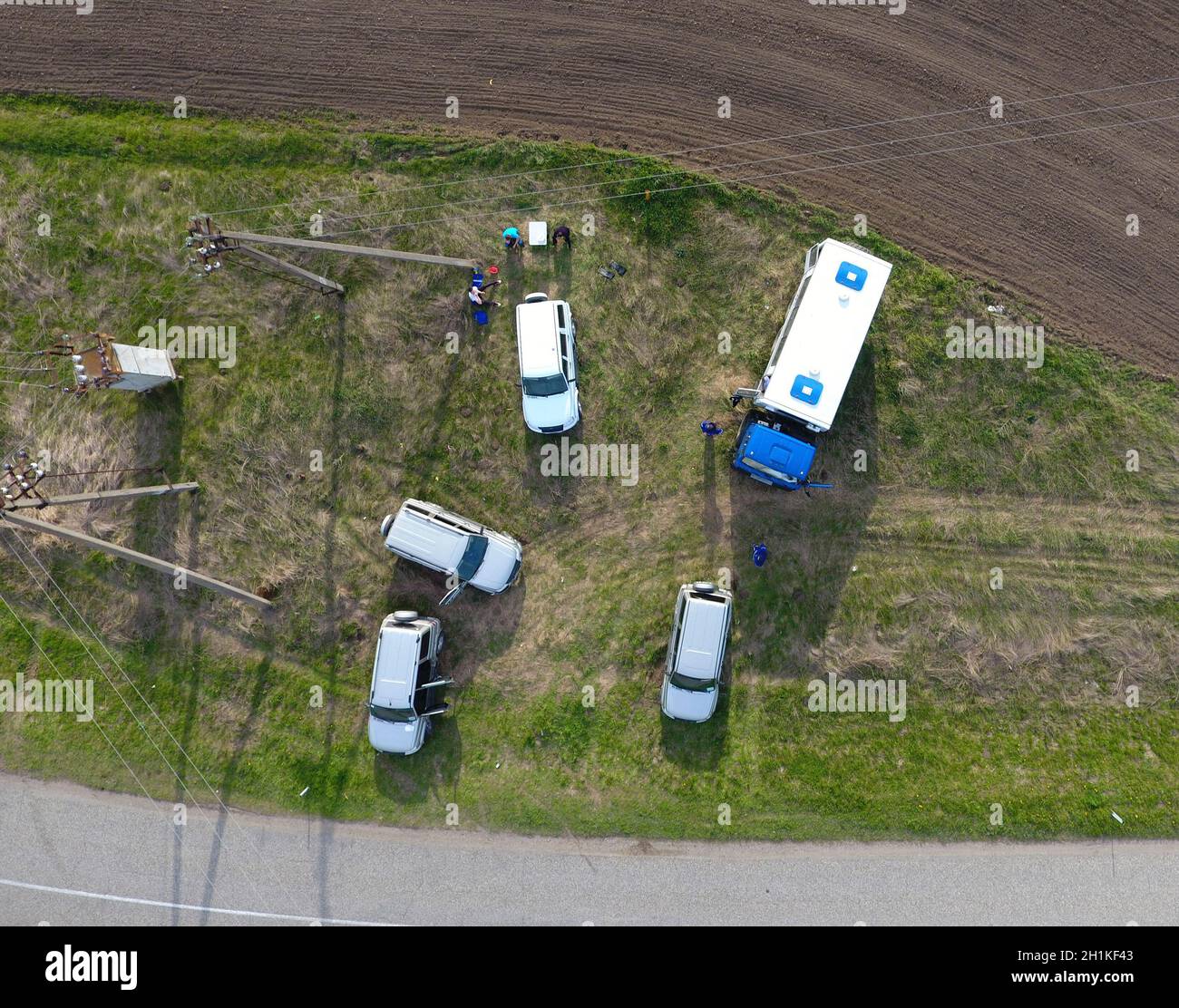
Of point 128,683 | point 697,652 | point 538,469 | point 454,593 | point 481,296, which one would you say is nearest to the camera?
point 697,652

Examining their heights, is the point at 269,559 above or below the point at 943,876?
above

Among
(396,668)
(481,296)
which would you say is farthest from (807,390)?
(396,668)

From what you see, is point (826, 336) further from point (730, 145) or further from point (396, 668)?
point (396, 668)

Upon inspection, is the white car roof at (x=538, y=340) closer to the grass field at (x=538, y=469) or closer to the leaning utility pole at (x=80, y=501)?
the grass field at (x=538, y=469)

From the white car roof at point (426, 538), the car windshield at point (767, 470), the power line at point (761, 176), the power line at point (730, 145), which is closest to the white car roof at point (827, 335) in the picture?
the car windshield at point (767, 470)

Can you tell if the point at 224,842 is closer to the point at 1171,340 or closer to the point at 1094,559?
the point at 1094,559

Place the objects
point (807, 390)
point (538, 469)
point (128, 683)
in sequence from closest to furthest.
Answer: point (807, 390) → point (128, 683) → point (538, 469)
